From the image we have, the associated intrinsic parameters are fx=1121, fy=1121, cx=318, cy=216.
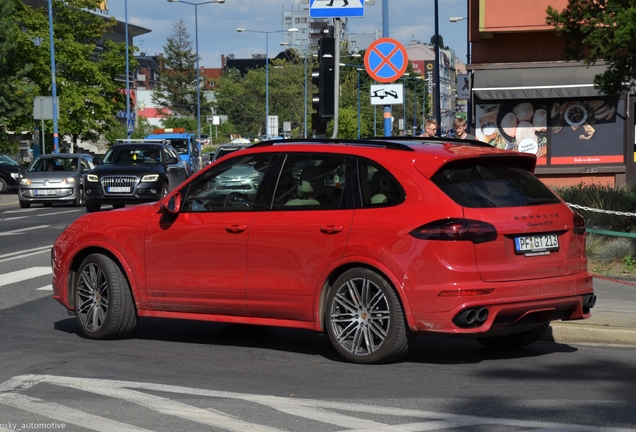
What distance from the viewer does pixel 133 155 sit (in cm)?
2925

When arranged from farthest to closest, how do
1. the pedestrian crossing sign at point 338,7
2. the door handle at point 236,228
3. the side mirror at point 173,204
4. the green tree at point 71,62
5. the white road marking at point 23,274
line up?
the green tree at point 71,62
the pedestrian crossing sign at point 338,7
the white road marking at point 23,274
the side mirror at point 173,204
the door handle at point 236,228

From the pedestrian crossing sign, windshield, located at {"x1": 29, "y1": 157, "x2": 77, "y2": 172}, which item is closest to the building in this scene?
the pedestrian crossing sign

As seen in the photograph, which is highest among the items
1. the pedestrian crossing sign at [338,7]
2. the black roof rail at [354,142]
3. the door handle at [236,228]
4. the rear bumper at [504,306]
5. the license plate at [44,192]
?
the pedestrian crossing sign at [338,7]

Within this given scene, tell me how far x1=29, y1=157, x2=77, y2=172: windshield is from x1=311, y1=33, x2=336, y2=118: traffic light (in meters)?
17.7

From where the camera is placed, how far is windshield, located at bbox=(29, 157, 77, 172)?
108ft

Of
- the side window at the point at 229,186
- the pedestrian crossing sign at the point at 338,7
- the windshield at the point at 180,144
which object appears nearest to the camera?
the side window at the point at 229,186

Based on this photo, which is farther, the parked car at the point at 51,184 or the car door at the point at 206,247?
the parked car at the point at 51,184

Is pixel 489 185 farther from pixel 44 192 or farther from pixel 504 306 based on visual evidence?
pixel 44 192

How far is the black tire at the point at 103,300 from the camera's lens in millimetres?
8992

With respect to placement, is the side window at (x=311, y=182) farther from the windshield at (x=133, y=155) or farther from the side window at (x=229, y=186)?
the windshield at (x=133, y=155)

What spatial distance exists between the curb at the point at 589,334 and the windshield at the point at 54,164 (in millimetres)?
25600

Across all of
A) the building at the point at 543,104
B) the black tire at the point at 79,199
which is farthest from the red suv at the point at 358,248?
the black tire at the point at 79,199

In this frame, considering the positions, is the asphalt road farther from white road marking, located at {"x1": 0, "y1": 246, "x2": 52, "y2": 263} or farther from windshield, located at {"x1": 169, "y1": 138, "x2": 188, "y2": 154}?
windshield, located at {"x1": 169, "y1": 138, "x2": 188, "y2": 154}

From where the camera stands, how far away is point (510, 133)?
82.7ft
